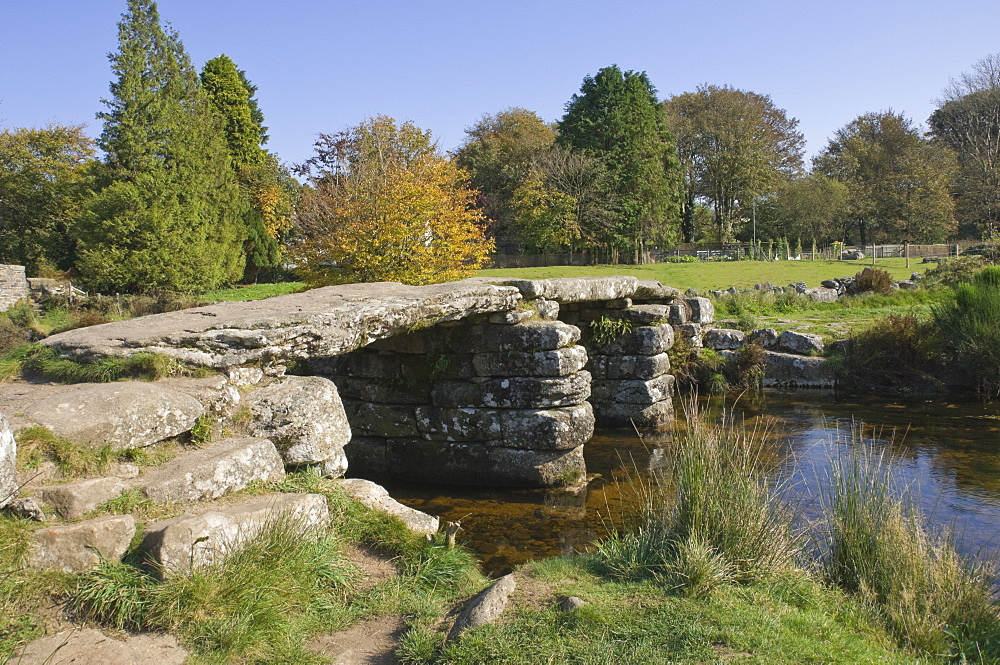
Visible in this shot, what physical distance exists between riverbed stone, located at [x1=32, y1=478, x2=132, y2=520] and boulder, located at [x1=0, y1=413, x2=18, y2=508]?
193 mm

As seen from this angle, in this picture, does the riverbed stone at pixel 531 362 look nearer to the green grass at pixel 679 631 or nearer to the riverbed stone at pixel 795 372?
the green grass at pixel 679 631

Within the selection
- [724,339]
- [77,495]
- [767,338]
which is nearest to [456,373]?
[77,495]

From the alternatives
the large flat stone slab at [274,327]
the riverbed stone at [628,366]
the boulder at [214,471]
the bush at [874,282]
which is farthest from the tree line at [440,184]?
the bush at [874,282]

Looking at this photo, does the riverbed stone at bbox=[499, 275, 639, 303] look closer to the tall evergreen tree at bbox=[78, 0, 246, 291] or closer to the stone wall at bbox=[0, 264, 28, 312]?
the tall evergreen tree at bbox=[78, 0, 246, 291]

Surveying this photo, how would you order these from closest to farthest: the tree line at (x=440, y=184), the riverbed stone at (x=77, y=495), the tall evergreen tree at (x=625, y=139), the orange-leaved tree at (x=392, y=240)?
the riverbed stone at (x=77, y=495) < the orange-leaved tree at (x=392, y=240) < the tree line at (x=440, y=184) < the tall evergreen tree at (x=625, y=139)

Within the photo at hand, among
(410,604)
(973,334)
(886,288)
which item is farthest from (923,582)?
(886,288)

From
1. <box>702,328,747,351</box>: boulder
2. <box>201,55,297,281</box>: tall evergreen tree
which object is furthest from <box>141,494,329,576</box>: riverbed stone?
<box>201,55,297,281</box>: tall evergreen tree

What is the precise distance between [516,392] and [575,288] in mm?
2211

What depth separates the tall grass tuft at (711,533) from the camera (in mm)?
4320

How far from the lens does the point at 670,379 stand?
12.1 m

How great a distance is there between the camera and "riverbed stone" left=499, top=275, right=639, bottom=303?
30.1ft

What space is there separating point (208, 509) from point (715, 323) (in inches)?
579

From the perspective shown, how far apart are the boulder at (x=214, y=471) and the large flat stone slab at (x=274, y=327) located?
1.04m

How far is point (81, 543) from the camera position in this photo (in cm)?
351
